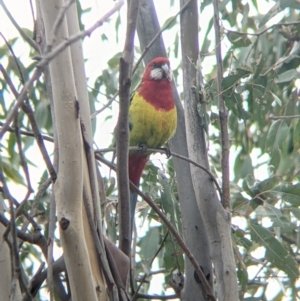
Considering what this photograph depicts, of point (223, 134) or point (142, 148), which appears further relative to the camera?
point (142, 148)

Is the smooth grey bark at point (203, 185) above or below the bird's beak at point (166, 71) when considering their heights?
below

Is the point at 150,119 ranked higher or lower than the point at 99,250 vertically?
higher

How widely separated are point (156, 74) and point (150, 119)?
0.23m

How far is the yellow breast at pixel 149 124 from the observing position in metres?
3.14

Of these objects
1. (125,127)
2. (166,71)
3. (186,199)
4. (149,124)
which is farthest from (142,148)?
(125,127)

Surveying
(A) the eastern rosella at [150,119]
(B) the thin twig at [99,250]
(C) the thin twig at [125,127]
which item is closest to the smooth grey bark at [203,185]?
(C) the thin twig at [125,127]

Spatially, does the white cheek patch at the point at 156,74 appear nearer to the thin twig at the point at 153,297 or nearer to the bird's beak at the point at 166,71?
the bird's beak at the point at 166,71

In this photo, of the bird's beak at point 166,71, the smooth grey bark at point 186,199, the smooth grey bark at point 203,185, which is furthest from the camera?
the bird's beak at point 166,71

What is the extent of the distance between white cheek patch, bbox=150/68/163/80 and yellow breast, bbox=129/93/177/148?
0.14m

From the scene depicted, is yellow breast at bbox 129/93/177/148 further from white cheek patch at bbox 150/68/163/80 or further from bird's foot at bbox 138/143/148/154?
white cheek patch at bbox 150/68/163/80

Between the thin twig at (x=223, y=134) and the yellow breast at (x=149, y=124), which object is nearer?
the thin twig at (x=223, y=134)

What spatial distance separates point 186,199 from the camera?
2.21 m

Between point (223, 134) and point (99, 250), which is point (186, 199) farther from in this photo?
point (99, 250)

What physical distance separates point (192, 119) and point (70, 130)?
76 centimetres
